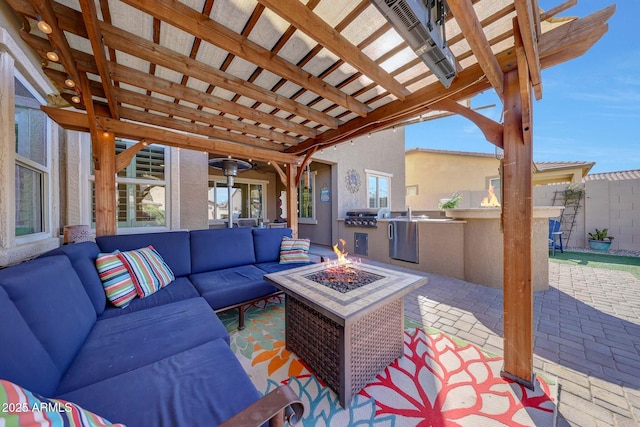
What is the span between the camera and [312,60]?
7.21ft

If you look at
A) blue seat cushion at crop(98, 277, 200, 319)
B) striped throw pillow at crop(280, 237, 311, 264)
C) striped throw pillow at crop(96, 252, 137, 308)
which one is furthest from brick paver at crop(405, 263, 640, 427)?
striped throw pillow at crop(96, 252, 137, 308)

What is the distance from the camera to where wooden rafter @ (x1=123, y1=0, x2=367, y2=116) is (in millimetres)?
1505

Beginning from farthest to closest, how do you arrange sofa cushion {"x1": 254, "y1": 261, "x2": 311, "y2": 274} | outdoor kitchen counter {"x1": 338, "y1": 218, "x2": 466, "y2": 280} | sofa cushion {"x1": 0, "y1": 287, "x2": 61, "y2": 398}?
outdoor kitchen counter {"x1": 338, "y1": 218, "x2": 466, "y2": 280} < sofa cushion {"x1": 254, "y1": 261, "x2": 311, "y2": 274} < sofa cushion {"x1": 0, "y1": 287, "x2": 61, "y2": 398}

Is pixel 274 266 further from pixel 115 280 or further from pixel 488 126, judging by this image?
pixel 488 126

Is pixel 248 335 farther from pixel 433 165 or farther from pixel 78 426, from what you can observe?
pixel 433 165

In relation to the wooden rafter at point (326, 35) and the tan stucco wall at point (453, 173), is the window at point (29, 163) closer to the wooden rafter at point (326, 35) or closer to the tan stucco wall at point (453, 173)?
the wooden rafter at point (326, 35)

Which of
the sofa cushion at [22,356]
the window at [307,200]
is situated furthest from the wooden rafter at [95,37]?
the window at [307,200]

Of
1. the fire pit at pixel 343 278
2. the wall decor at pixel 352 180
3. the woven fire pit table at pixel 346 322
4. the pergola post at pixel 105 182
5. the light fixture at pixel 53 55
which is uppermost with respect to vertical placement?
the light fixture at pixel 53 55

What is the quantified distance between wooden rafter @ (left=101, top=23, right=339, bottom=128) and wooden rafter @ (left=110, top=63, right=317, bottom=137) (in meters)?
0.49

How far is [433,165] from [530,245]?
34.9 feet

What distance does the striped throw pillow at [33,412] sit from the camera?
1.79ft

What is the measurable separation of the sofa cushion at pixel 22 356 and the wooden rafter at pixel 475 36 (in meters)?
2.49

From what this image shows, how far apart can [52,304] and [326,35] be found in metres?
2.47

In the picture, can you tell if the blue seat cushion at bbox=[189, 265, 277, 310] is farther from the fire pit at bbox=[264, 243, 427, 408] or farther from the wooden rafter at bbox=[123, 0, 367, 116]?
the wooden rafter at bbox=[123, 0, 367, 116]
